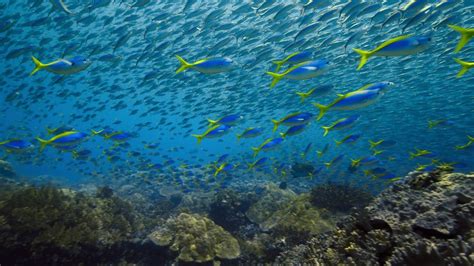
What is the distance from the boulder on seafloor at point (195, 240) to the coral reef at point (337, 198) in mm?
2746

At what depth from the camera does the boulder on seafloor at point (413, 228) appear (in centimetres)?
222

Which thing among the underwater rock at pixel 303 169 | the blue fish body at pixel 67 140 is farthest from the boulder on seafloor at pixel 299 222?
the blue fish body at pixel 67 140

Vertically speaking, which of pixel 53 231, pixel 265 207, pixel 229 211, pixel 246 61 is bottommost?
pixel 265 207

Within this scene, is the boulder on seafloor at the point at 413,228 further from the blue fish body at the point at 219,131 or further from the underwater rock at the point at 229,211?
the underwater rock at the point at 229,211

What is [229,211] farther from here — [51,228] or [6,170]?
[6,170]

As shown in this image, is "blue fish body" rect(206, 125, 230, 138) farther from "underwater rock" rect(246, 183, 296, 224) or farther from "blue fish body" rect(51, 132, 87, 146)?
"blue fish body" rect(51, 132, 87, 146)

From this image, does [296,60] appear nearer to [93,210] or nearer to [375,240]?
[375,240]

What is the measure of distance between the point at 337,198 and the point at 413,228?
18.0 feet

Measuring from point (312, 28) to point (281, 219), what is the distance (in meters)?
6.26

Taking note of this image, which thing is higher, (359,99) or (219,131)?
(359,99)

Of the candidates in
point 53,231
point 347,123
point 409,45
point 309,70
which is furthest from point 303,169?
point 53,231

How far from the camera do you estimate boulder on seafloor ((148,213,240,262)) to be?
5.93m

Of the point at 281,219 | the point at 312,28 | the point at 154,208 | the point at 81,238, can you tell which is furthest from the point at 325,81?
the point at 81,238

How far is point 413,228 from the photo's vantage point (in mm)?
2639
